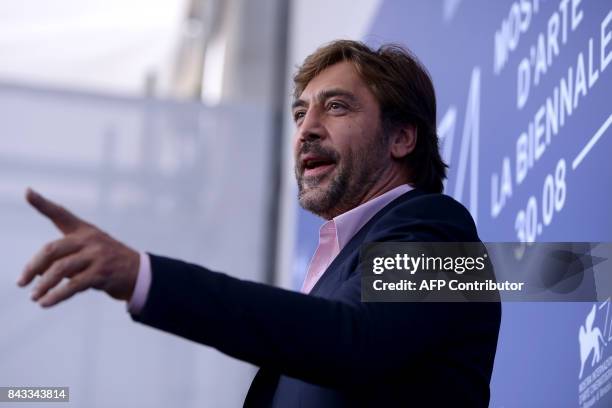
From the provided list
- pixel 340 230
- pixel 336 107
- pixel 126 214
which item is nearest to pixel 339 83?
pixel 336 107

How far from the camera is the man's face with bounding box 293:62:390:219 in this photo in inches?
46.8

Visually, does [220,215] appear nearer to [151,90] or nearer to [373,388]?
[151,90]

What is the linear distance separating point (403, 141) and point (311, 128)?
12 cm

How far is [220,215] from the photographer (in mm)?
3459

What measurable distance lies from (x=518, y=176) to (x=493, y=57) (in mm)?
248

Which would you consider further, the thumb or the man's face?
the man's face

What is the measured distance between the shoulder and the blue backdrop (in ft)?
0.58

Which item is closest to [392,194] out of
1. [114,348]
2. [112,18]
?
[114,348]

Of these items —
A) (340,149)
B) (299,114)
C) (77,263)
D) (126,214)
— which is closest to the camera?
(77,263)

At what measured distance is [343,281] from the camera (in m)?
0.97

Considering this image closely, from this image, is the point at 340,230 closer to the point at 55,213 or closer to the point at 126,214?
the point at 55,213

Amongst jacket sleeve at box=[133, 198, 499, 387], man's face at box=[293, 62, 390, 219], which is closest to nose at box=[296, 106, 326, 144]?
man's face at box=[293, 62, 390, 219]

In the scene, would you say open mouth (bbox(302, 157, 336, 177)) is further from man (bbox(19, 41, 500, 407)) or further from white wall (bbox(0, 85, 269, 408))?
white wall (bbox(0, 85, 269, 408))

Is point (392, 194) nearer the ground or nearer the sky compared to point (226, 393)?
nearer the sky
